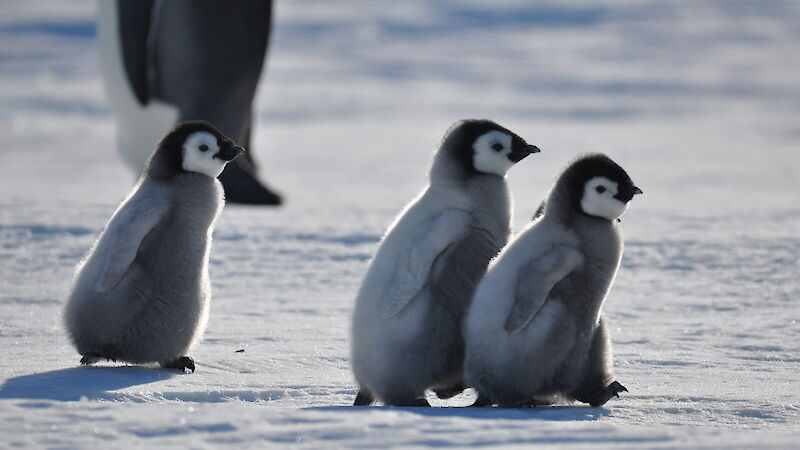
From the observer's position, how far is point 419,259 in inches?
127

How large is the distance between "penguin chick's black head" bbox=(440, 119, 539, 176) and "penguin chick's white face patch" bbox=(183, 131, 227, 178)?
0.67 metres

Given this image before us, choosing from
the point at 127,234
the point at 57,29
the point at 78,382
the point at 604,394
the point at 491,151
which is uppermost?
the point at 491,151

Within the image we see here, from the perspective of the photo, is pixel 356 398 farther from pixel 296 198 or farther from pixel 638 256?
pixel 296 198

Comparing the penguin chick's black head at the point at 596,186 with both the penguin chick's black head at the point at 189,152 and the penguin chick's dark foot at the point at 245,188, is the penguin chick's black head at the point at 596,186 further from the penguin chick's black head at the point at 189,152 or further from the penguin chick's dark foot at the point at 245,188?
the penguin chick's dark foot at the point at 245,188

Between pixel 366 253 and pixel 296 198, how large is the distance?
84.5 inches

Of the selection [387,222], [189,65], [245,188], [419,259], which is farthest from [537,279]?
[189,65]

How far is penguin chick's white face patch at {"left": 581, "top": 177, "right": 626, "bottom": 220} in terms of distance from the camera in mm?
3271

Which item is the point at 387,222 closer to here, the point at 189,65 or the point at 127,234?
the point at 189,65

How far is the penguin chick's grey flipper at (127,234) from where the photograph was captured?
349 centimetres

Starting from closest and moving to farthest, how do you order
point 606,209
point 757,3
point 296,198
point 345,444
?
point 345,444 → point 606,209 → point 296,198 → point 757,3

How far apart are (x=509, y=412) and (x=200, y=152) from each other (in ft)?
4.02

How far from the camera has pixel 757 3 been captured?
71.8 ft

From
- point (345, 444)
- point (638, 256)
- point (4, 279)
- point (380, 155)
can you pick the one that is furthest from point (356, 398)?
point (380, 155)

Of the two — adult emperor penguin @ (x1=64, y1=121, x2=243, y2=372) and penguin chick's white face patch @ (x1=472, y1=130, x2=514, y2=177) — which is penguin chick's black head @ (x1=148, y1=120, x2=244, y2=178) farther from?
penguin chick's white face patch @ (x1=472, y1=130, x2=514, y2=177)
